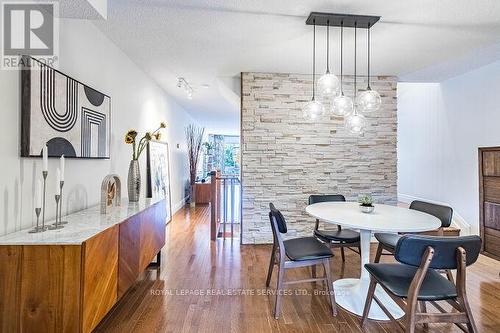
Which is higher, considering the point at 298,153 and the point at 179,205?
the point at 298,153

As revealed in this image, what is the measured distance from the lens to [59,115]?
2287 millimetres

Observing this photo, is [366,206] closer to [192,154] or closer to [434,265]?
[434,265]

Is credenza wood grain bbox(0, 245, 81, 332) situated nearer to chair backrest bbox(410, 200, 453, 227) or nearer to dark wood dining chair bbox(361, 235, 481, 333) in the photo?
dark wood dining chair bbox(361, 235, 481, 333)

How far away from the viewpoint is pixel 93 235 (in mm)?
1812

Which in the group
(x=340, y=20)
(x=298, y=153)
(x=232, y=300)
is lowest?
(x=232, y=300)

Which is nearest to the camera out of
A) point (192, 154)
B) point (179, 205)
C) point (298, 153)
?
point (298, 153)

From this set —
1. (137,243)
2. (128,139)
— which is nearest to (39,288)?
(137,243)

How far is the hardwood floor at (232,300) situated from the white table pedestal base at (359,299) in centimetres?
9

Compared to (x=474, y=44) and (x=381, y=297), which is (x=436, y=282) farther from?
(x=474, y=44)

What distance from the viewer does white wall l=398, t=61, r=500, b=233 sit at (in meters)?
4.20

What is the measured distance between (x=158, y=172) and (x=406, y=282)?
4.16 m

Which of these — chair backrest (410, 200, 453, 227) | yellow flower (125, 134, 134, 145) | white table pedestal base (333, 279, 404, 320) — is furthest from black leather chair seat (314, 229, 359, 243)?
yellow flower (125, 134, 134, 145)

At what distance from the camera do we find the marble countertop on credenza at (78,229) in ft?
5.50

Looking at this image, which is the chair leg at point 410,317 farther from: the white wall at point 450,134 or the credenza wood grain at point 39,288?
the white wall at point 450,134
